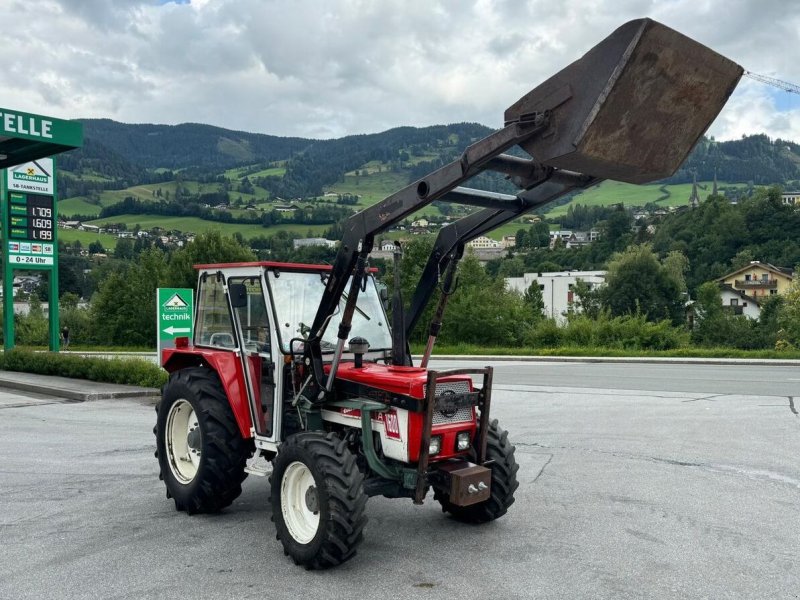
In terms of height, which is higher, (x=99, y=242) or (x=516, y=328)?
(x=99, y=242)

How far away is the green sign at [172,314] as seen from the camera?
15.5 meters

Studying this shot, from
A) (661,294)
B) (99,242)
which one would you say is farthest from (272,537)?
(99,242)

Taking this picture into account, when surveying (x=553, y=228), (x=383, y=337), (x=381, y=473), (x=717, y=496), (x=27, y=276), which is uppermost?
(x=553, y=228)

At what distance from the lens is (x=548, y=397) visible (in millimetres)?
15562

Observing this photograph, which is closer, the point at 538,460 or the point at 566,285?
the point at 538,460

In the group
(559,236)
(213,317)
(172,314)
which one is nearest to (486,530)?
(213,317)

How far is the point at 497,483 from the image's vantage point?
20.1 feet

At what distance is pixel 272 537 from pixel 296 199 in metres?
154

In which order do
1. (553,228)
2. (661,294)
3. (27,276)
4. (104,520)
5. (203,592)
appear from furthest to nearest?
(553,228), (27,276), (661,294), (104,520), (203,592)

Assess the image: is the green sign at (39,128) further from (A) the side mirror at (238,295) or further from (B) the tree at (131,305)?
(B) the tree at (131,305)

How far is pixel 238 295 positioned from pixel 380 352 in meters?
1.44

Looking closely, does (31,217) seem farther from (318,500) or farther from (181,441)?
(318,500)

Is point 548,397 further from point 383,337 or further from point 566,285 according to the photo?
point 566,285

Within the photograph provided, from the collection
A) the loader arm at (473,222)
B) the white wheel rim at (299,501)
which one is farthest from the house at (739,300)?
the white wheel rim at (299,501)
